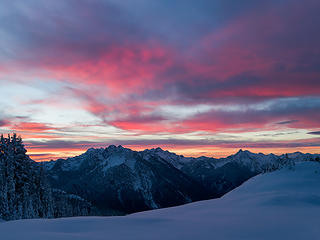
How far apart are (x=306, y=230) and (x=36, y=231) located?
7593mm

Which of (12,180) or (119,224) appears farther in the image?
(12,180)

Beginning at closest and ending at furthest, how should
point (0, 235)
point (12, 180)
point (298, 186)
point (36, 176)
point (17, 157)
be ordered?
point (0, 235) < point (298, 186) < point (12, 180) < point (17, 157) < point (36, 176)

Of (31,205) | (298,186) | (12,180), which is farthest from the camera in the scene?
(31,205)

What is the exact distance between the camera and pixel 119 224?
293 inches

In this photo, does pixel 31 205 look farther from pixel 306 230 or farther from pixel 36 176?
pixel 306 230

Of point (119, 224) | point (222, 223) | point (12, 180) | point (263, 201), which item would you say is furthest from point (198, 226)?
point (12, 180)

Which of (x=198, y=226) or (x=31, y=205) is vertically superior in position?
(x=198, y=226)

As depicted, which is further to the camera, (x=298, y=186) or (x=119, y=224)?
(x=298, y=186)

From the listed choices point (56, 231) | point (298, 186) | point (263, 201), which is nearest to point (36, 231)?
point (56, 231)

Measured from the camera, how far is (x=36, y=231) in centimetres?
639

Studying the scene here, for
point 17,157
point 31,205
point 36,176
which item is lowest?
point 31,205

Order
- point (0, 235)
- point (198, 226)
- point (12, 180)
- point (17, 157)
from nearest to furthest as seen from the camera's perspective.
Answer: point (0, 235), point (198, 226), point (12, 180), point (17, 157)

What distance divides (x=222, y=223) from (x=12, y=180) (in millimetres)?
39386

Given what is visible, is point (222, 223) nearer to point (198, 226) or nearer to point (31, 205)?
point (198, 226)
